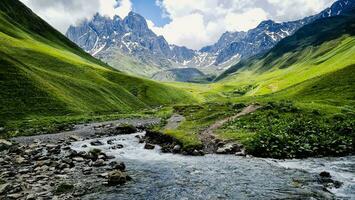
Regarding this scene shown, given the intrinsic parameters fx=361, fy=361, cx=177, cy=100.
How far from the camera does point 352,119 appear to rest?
Result: 2414 inches

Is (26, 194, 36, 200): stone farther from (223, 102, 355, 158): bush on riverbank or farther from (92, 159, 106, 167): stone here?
(223, 102, 355, 158): bush on riverbank

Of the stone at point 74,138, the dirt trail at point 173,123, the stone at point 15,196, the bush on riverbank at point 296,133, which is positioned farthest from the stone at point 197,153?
the stone at point 74,138

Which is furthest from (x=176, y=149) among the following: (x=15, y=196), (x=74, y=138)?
(x=15, y=196)

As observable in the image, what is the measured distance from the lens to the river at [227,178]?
99.0 ft

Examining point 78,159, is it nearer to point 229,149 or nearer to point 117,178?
point 117,178

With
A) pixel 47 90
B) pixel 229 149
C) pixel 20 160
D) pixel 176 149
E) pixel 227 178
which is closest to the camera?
pixel 227 178

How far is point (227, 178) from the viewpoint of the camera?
36.3m

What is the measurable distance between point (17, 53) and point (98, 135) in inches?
3405

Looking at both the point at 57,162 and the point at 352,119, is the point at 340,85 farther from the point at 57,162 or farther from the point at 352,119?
the point at 57,162

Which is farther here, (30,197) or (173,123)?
(173,123)

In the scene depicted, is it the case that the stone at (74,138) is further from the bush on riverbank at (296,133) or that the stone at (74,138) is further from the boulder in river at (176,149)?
the bush on riverbank at (296,133)

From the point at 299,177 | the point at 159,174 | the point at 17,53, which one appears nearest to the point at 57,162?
the point at 159,174

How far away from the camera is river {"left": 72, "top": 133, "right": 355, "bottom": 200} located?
30.2 m

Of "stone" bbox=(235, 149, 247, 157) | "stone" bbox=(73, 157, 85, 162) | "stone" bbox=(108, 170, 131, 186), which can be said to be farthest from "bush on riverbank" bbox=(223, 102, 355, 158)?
"stone" bbox=(73, 157, 85, 162)
